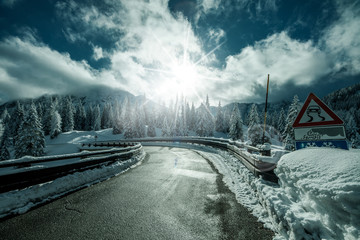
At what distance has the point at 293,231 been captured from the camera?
2.68 metres

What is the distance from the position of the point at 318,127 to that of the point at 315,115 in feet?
1.03

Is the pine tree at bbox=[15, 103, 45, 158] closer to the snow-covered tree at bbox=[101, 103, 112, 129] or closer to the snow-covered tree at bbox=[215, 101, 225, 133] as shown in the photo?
the snow-covered tree at bbox=[101, 103, 112, 129]

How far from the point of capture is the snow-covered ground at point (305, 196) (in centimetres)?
223

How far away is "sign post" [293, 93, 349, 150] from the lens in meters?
3.93

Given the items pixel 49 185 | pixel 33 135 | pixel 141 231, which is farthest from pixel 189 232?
pixel 33 135

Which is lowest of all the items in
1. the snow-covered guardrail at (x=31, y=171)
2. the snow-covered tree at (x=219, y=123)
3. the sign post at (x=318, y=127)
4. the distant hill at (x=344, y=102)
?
the snow-covered guardrail at (x=31, y=171)

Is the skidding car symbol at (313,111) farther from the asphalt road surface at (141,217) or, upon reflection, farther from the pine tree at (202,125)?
the pine tree at (202,125)

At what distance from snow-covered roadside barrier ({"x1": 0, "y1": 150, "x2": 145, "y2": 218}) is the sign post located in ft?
23.6

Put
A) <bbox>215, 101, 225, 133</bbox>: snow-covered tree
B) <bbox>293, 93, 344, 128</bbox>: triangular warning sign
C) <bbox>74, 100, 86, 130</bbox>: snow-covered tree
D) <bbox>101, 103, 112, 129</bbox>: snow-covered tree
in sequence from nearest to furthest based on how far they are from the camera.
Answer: <bbox>293, 93, 344, 128</bbox>: triangular warning sign < <bbox>74, 100, 86, 130</bbox>: snow-covered tree < <bbox>215, 101, 225, 133</bbox>: snow-covered tree < <bbox>101, 103, 112, 129</bbox>: snow-covered tree

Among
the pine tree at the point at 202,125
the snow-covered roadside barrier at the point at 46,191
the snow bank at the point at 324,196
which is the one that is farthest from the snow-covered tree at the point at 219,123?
the snow bank at the point at 324,196

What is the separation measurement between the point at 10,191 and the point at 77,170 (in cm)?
214

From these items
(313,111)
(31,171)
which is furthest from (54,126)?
(313,111)

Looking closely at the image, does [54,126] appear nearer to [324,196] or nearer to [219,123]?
[219,123]

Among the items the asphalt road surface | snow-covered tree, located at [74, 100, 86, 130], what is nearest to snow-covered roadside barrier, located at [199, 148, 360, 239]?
the asphalt road surface
